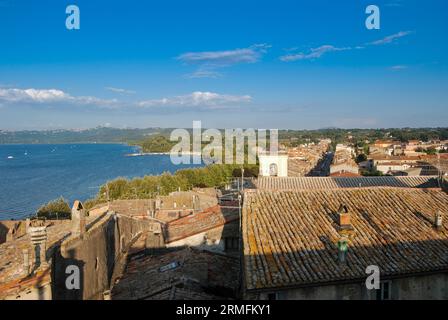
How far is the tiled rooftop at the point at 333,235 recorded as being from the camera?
32.1 ft

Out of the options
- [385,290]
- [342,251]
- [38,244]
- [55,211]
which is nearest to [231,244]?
[342,251]

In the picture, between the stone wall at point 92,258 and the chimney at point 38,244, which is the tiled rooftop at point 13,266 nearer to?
the chimney at point 38,244

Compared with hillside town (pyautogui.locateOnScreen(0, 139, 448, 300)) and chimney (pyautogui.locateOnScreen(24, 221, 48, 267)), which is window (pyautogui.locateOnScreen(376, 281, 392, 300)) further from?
chimney (pyautogui.locateOnScreen(24, 221, 48, 267))

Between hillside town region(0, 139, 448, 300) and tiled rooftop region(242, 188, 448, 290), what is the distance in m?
0.03

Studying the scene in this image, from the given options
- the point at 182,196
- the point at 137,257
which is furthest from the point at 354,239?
the point at 182,196

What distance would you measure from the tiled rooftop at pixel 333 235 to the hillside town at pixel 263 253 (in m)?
0.03

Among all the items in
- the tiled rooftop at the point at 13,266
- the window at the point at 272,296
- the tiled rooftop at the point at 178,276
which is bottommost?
the tiled rooftop at the point at 178,276

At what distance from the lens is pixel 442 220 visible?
41.1ft

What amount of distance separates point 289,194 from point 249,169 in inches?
2424

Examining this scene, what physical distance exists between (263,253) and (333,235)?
2.26m

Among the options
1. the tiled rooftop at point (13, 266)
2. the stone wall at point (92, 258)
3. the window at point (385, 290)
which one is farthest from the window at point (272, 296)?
the tiled rooftop at point (13, 266)

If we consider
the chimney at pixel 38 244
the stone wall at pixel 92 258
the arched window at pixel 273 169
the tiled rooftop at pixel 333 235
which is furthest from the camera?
the arched window at pixel 273 169

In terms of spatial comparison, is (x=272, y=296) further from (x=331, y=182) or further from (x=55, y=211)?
(x=55, y=211)
